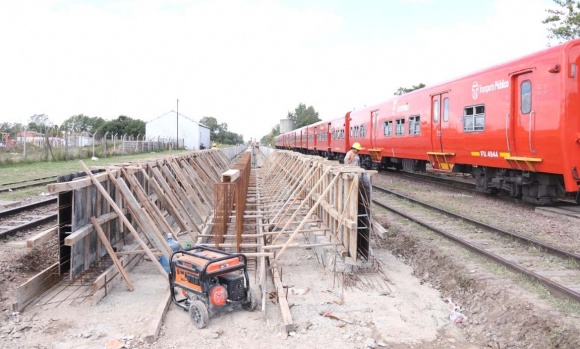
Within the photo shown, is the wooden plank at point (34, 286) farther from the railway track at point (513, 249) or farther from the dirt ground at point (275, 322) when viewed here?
the railway track at point (513, 249)

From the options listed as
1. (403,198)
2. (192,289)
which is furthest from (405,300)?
(403,198)

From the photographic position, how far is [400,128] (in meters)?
16.6

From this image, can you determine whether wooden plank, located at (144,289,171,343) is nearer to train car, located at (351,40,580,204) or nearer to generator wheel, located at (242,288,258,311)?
generator wheel, located at (242,288,258,311)

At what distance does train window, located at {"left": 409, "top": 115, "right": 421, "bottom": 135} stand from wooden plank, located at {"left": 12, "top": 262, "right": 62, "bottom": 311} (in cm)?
1202

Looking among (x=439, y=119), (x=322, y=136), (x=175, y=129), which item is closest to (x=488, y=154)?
(x=439, y=119)

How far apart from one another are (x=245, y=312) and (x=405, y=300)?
6.45 feet

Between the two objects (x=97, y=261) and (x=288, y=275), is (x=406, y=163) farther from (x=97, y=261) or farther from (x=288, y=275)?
(x=97, y=261)

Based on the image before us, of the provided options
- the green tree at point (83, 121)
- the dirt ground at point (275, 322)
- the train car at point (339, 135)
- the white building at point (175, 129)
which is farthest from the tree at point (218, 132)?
the dirt ground at point (275, 322)

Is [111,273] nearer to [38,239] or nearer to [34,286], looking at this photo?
[34,286]

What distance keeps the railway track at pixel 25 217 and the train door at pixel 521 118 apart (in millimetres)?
10079

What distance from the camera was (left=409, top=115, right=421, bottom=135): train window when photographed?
48.7 feet

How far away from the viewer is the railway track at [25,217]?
8.03m

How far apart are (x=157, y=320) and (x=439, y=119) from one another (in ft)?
36.3

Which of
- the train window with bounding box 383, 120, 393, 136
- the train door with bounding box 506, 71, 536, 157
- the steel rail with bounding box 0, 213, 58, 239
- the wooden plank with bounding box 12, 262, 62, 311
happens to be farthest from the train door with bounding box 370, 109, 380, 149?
the wooden plank with bounding box 12, 262, 62, 311
